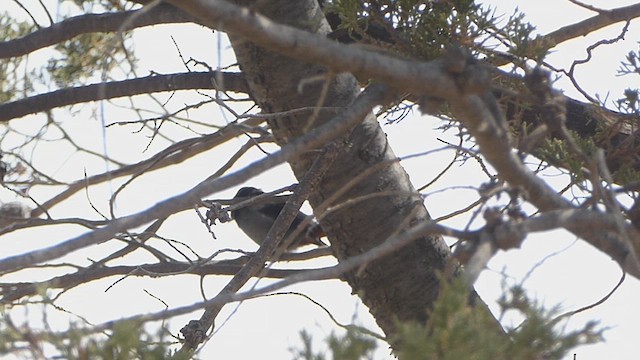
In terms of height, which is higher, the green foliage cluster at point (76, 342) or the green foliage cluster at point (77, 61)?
the green foliage cluster at point (77, 61)

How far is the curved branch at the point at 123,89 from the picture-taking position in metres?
3.68

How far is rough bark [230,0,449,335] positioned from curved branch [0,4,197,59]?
0.45 metres

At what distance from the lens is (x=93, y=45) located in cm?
453

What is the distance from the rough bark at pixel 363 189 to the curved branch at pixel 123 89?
1.15 ft

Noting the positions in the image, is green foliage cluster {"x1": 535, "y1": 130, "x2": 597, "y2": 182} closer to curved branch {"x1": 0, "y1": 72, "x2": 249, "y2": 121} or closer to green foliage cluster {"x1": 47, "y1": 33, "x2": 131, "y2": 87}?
curved branch {"x1": 0, "y1": 72, "x2": 249, "y2": 121}

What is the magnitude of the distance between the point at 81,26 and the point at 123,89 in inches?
10.9

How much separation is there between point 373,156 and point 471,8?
587mm

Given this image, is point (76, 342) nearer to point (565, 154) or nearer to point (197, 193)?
point (197, 193)

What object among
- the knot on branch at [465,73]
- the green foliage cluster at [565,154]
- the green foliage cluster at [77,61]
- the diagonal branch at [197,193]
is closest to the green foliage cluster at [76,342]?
the diagonal branch at [197,193]

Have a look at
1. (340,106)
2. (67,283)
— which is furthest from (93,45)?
(340,106)

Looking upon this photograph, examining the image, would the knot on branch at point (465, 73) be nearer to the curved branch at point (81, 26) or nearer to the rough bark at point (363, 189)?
the rough bark at point (363, 189)

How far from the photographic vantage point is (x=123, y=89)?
379 cm

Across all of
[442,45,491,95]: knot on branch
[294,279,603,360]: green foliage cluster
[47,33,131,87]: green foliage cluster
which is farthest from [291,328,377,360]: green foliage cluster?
[47,33,131,87]: green foliage cluster

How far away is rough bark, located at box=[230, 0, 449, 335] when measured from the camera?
3246 mm
